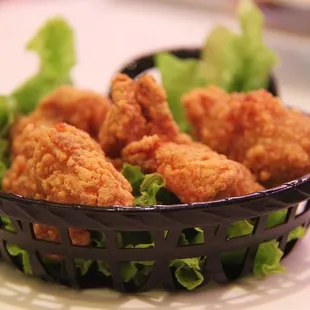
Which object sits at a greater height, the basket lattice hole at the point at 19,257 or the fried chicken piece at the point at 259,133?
the fried chicken piece at the point at 259,133

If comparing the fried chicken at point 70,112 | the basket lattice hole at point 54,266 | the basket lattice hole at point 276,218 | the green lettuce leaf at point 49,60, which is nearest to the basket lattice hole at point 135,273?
the basket lattice hole at point 54,266

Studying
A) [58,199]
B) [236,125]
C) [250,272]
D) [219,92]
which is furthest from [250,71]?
[58,199]

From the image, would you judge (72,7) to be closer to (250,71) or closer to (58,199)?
(250,71)

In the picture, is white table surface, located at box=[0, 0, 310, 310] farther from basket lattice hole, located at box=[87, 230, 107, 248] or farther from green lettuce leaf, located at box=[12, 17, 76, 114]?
green lettuce leaf, located at box=[12, 17, 76, 114]

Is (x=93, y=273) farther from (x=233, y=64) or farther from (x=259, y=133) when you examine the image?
(x=233, y=64)

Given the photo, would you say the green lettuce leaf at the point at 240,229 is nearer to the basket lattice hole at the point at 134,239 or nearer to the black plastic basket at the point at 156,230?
the black plastic basket at the point at 156,230

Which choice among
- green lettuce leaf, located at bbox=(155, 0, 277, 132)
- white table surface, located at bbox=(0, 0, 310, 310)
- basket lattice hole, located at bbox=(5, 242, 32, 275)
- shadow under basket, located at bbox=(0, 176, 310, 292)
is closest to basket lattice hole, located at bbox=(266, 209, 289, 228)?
shadow under basket, located at bbox=(0, 176, 310, 292)
